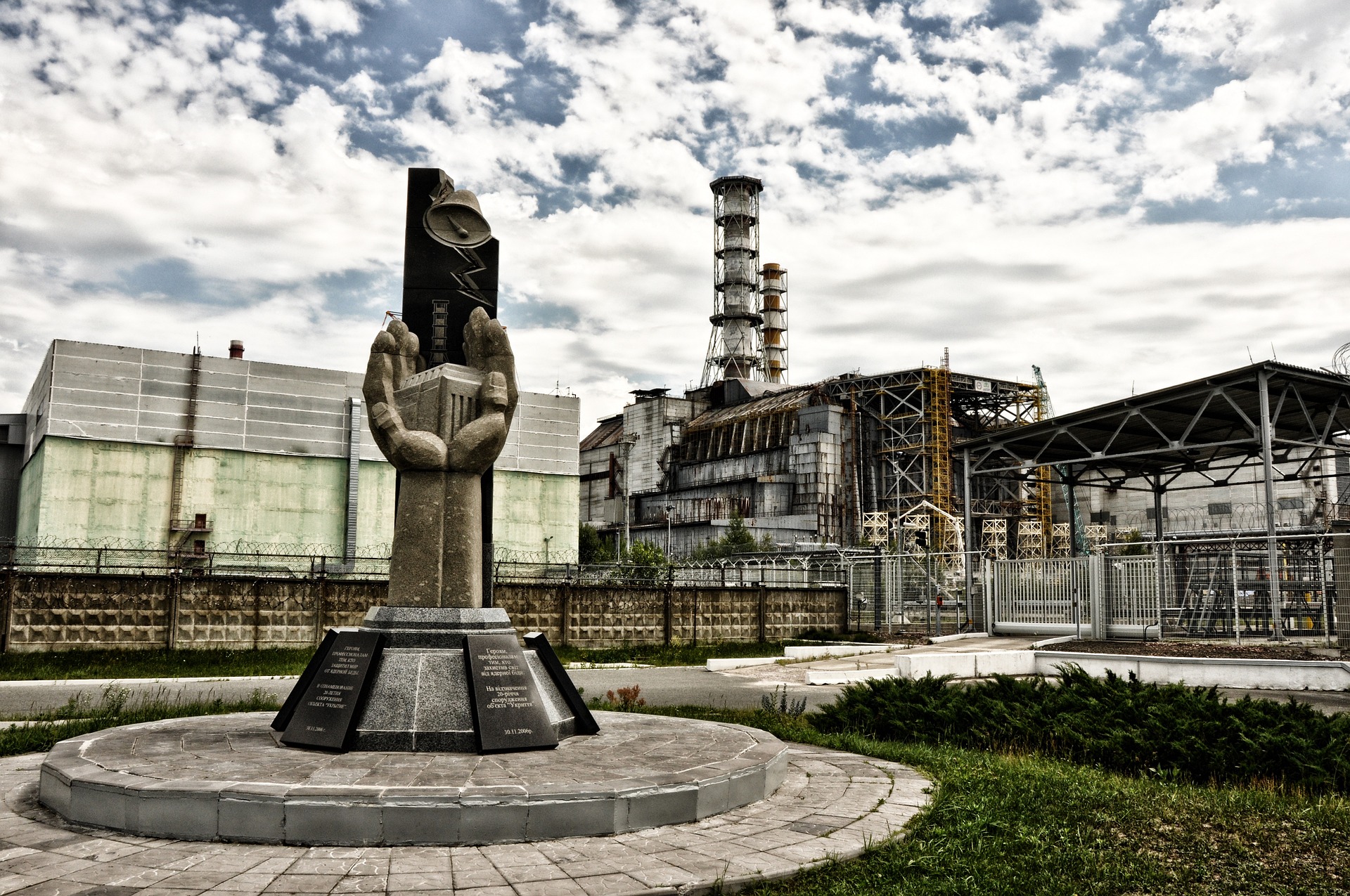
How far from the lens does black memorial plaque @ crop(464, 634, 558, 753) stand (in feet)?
26.5

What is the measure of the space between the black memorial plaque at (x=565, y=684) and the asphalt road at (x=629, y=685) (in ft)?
20.2

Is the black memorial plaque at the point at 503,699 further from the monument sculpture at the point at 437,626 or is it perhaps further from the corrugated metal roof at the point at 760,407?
the corrugated metal roof at the point at 760,407

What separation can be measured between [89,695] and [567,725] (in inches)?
422

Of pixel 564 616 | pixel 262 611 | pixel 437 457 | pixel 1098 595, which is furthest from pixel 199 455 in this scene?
pixel 437 457

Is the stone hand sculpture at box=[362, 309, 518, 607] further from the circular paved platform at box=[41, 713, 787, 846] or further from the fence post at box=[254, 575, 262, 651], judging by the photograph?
the fence post at box=[254, 575, 262, 651]

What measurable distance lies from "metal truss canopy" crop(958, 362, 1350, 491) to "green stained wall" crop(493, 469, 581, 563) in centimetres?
2256

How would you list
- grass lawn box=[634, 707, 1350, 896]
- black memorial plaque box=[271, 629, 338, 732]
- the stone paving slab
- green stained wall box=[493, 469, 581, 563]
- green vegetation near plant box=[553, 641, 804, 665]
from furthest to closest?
green stained wall box=[493, 469, 581, 563]
green vegetation near plant box=[553, 641, 804, 665]
black memorial plaque box=[271, 629, 338, 732]
grass lawn box=[634, 707, 1350, 896]
the stone paving slab

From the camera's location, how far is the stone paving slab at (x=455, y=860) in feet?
17.2

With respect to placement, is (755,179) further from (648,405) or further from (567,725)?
(567,725)

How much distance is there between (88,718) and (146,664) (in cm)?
954

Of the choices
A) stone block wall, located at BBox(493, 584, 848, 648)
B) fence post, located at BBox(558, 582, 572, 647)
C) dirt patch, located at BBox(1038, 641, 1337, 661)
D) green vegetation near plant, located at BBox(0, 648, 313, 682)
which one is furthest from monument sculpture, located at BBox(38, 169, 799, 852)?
fence post, located at BBox(558, 582, 572, 647)

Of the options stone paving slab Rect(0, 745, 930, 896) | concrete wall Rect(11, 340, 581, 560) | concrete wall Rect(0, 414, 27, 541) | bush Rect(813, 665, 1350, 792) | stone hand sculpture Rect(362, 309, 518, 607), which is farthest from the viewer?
concrete wall Rect(0, 414, 27, 541)

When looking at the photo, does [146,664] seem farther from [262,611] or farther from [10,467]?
[10,467]

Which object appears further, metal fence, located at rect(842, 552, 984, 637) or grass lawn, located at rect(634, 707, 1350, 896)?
metal fence, located at rect(842, 552, 984, 637)
